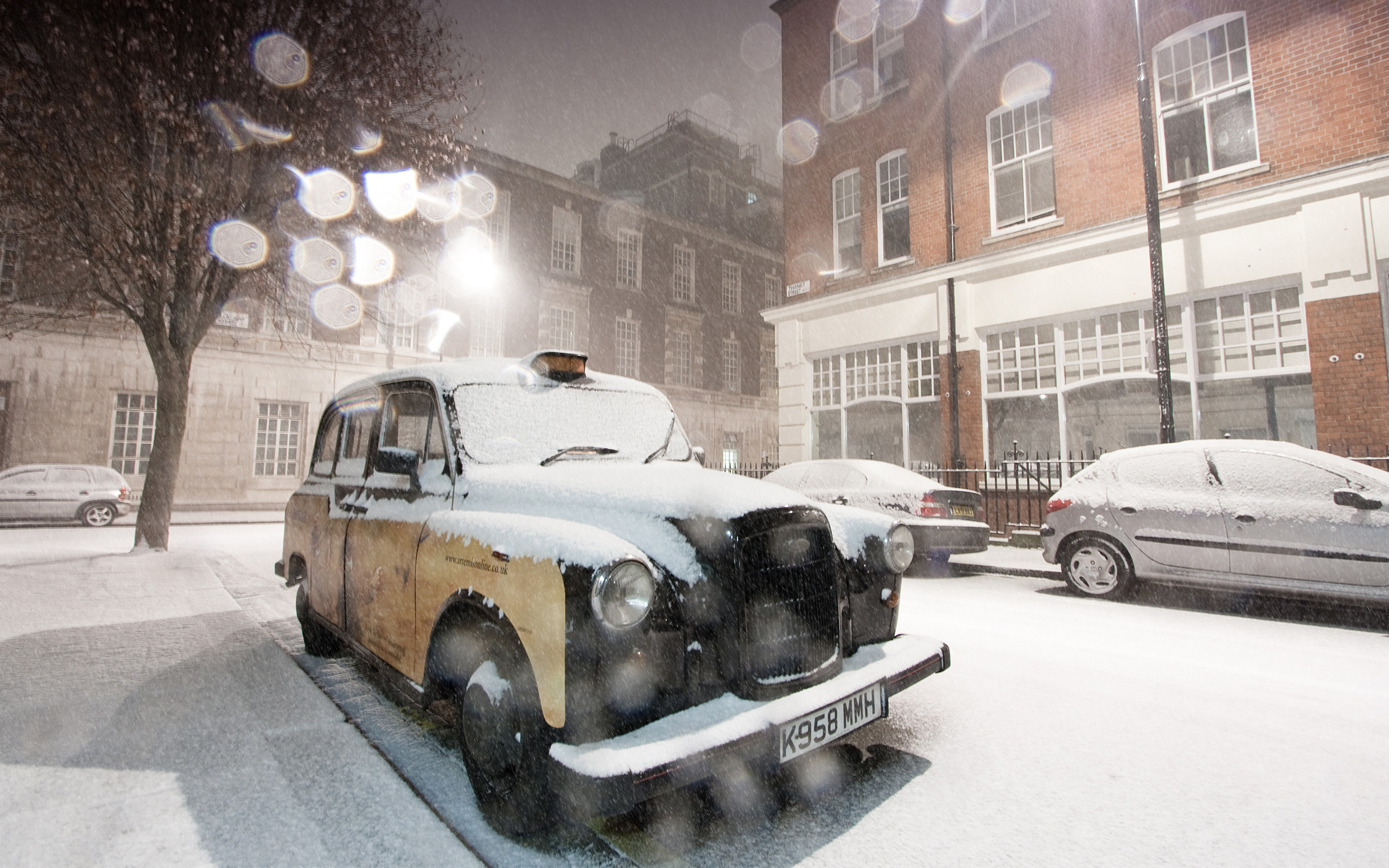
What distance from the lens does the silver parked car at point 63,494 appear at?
14742 millimetres

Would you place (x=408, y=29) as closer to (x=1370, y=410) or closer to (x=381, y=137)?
(x=381, y=137)

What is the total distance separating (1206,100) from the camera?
1083cm

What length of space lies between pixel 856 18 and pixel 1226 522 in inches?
554

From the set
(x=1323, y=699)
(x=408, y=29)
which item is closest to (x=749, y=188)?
(x=408, y=29)

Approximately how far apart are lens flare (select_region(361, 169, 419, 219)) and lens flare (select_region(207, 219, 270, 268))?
1958 millimetres

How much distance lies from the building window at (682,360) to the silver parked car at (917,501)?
23374 millimetres

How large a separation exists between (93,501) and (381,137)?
11.6 m

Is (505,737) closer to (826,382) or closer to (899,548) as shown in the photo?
(899,548)

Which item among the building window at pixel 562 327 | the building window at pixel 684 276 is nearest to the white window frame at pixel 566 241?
the building window at pixel 562 327

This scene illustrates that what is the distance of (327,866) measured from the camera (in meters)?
2.22

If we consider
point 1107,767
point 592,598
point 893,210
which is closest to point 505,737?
point 592,598

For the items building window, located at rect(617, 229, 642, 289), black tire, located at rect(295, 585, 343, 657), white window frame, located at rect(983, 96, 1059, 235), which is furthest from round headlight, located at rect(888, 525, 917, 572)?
building window, located at rect(617, 229, 642, 289)

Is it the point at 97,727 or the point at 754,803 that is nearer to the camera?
the point at 754,803

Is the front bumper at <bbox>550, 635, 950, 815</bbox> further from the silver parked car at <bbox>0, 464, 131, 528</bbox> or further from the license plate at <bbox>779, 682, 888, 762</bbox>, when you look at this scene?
the silver parked car at <bbox>0, 464, 131, 528</bbox>
